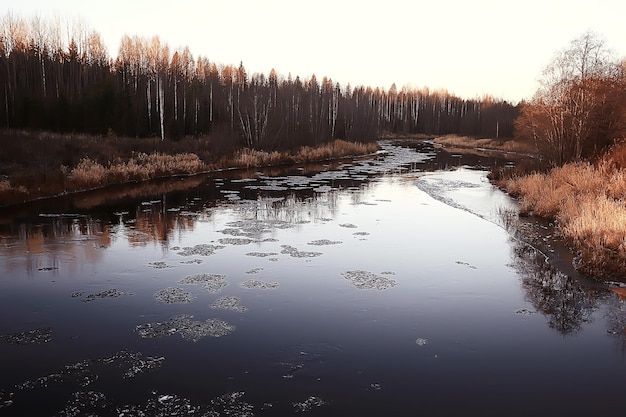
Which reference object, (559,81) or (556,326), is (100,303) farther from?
(559,81)

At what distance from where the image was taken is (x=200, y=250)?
11.8 m

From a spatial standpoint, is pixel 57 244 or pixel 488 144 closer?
pixel 57 244

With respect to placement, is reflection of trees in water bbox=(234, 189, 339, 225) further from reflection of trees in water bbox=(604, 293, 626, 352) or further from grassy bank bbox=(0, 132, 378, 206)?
reflection of trees in water bbox=(604, 293, 626, 352)

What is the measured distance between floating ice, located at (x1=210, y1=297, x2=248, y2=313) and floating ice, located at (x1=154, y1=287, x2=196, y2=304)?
1.68 ft

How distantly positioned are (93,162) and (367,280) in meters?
18.4

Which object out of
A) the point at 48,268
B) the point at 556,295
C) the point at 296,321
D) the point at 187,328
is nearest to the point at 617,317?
the point at 556,295

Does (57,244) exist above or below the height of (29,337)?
above

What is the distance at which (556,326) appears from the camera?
7.58 m

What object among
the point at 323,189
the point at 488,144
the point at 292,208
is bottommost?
the point at 292,208

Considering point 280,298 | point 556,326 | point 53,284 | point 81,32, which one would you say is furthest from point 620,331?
point 81,32

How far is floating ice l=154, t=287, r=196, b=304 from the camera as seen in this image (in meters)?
8.38

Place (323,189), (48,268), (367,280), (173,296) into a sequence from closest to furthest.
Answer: (173,296) → (367,280) → (48,268) → (323,189)

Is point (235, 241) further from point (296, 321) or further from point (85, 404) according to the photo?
point (85, 404)

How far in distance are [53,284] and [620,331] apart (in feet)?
33.1
